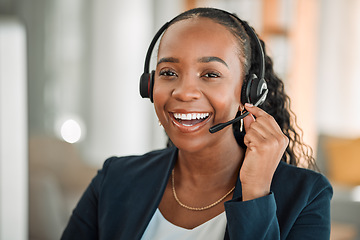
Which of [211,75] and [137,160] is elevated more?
[211,75]

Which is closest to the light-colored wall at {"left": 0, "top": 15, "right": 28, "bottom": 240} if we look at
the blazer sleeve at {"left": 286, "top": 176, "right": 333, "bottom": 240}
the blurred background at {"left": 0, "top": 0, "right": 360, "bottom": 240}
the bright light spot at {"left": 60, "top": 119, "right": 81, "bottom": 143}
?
the blazer sleeve at {"left": 286, "top": 176, "right": 333, "bottom": 240}

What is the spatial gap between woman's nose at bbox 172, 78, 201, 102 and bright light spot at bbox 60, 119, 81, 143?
14.2ft

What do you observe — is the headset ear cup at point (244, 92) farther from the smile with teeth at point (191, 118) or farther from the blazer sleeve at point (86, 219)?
the blazer sleeve at point (86, 219)

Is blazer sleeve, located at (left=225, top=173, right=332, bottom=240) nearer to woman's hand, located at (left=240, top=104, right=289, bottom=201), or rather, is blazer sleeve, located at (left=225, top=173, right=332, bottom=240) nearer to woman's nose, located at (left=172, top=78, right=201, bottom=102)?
woman's hand, located at (left=240, top=104, right=289, bottom=201)

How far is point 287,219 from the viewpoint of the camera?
1.06m

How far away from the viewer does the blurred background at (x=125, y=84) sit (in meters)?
3.80

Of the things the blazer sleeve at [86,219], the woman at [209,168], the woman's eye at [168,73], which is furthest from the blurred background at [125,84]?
the woman's eye at [168,73]

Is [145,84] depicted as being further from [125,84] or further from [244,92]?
[125,84]

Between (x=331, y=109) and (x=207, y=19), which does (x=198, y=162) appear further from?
(x=331, y=109)

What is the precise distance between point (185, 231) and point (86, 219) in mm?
319

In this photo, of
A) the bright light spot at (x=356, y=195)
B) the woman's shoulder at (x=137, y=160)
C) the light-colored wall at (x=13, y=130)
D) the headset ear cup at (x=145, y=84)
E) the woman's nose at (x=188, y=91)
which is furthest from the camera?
the bright light spot at (x=356, y=195)

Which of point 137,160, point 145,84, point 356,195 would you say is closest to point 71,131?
point 356,195

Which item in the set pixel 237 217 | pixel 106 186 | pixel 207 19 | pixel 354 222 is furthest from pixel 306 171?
pixel 354 222

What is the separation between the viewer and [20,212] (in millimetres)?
819
